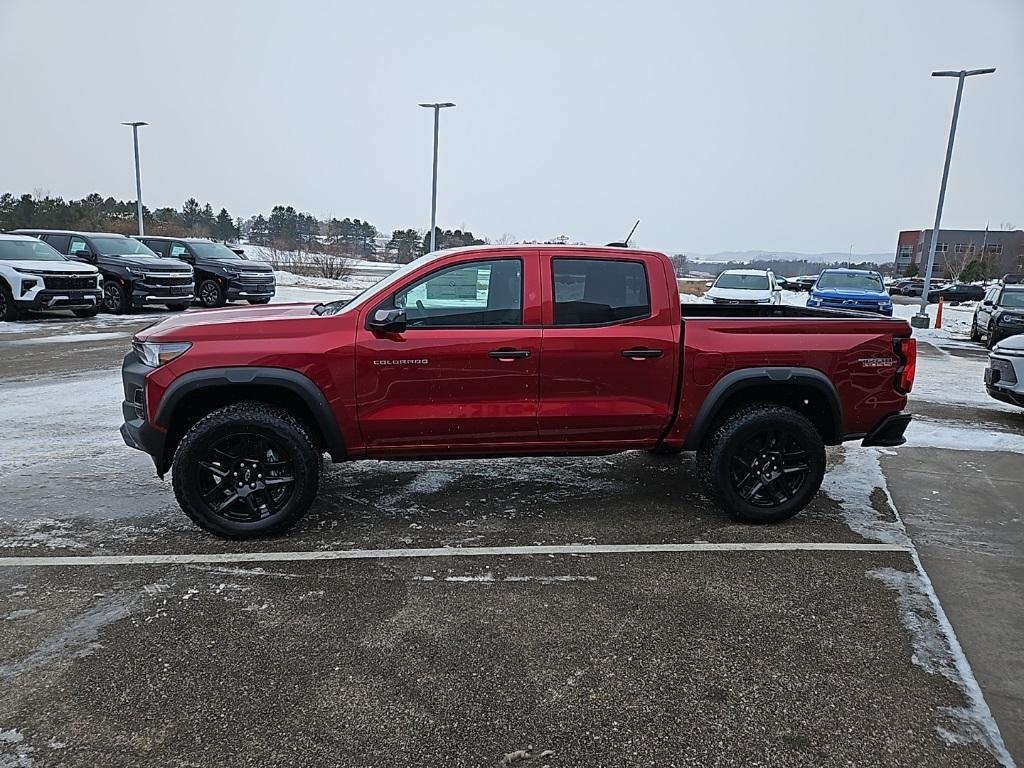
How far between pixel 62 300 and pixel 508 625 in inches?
621

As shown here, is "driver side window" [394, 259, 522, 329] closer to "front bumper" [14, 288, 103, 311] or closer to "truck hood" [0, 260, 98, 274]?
"front bumper" [14, 288, 103, 311]

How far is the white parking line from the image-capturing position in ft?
13.5

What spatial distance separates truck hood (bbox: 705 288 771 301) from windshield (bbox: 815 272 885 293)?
228 centimetres

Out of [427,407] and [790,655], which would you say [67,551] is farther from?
[790,655]

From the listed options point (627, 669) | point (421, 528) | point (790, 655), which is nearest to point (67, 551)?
point (421, 528)

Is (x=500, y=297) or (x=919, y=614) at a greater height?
(x=500, y=297)

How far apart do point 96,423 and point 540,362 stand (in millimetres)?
5083

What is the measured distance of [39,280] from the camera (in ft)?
49.9

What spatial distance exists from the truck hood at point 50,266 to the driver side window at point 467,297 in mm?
14306

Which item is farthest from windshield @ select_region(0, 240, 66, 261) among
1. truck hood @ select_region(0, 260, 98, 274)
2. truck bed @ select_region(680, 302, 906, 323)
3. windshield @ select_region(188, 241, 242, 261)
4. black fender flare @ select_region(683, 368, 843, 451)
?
black fender flare @ select_region(683, 368, 843, 451)

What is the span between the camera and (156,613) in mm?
3531

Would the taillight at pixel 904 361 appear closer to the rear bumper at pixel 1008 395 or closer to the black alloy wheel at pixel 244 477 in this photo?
the rear bumper at pixel 1008 395

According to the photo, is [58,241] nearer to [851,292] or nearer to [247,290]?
[247,290]

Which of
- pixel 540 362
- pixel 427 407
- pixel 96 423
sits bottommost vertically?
pixel 96 423
